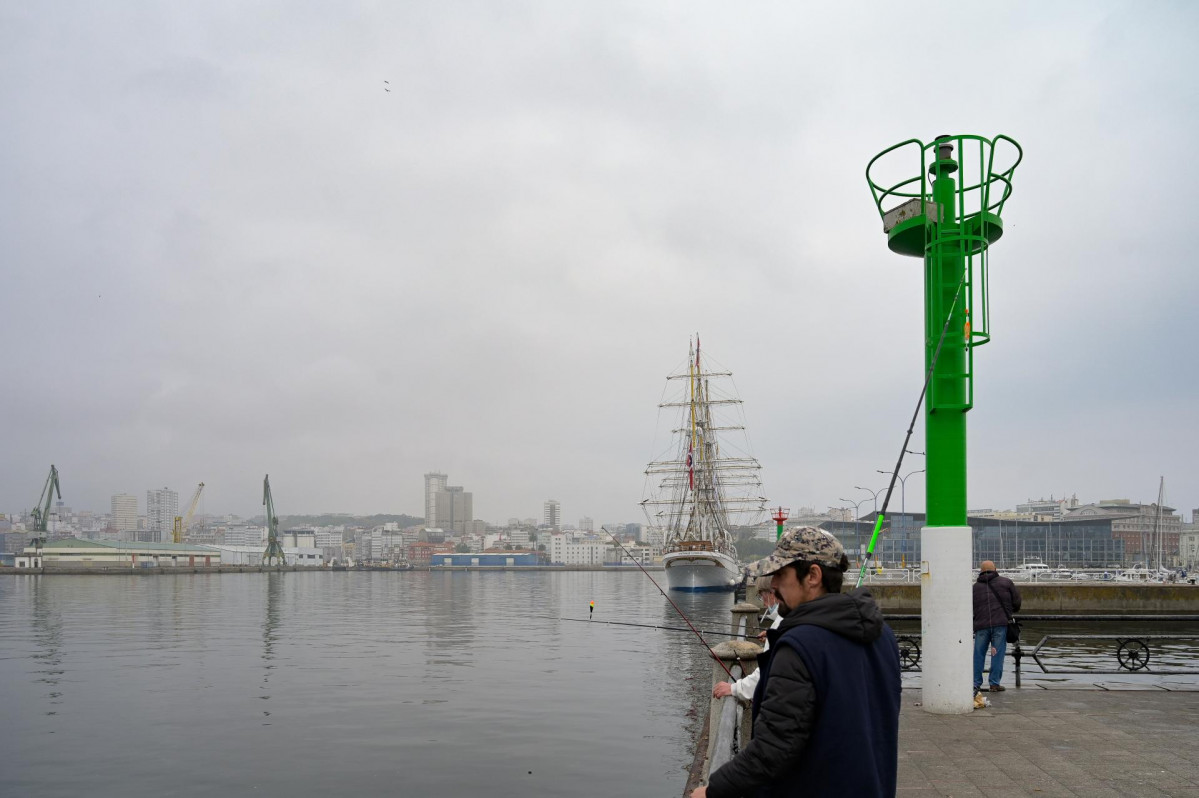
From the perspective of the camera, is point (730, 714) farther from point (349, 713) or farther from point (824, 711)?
point (349, 713)

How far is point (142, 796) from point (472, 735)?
531cm

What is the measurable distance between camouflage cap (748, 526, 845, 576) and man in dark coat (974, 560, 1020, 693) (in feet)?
27.9

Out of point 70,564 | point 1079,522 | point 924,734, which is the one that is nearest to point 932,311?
point 924,734

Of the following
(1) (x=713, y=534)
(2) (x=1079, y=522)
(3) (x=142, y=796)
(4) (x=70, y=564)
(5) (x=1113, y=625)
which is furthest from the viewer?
(4) (x=70, y=564)

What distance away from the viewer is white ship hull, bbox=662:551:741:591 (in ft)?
247

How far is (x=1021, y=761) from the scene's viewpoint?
23.8ft

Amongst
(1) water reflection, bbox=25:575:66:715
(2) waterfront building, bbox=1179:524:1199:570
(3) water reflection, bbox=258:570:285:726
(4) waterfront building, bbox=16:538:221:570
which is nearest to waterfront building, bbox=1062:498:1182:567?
(2) waterfront building, bbox=1179:524:1199:570

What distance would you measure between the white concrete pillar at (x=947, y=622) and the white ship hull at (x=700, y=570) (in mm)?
66495

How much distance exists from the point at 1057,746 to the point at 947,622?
1.65 metres

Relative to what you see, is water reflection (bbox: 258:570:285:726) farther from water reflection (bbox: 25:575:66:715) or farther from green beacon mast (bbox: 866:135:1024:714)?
green beacon mast (bbox: 866:135:1024:714)

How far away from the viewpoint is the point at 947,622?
30.0 feet

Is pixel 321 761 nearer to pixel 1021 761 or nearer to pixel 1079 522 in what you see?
pixel 1021 761

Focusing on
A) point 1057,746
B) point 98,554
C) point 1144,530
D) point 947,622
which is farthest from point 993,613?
point 98,554

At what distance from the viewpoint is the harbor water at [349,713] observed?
12859 millimetres
